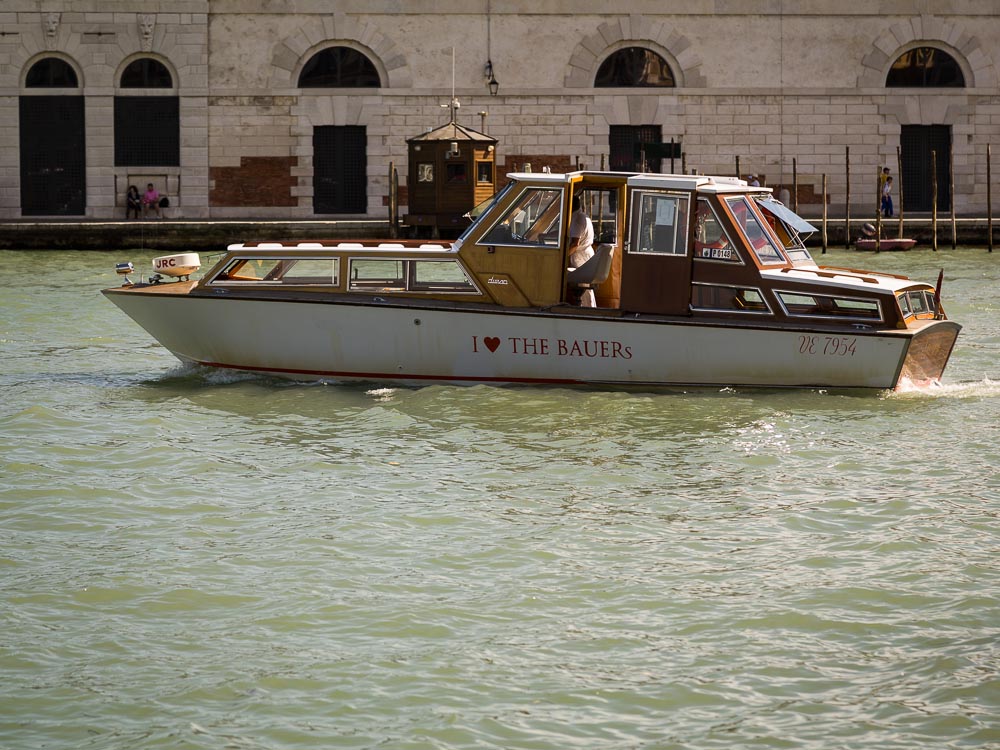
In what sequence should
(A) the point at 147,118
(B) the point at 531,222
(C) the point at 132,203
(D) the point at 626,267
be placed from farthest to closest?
(A) the point at 147,118
(C) the point at 132,203
(B) the point at 531,222
(D) the point at 626,267

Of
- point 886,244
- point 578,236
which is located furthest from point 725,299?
point 886,244

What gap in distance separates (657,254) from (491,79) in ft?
68.9

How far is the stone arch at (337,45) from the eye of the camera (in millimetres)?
32156

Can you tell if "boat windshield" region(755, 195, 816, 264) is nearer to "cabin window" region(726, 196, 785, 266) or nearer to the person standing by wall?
"cabin window" region(726, 196, 785, 266)

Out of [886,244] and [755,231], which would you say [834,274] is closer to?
[755,231]

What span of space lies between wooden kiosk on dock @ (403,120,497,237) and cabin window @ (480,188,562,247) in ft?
54.7

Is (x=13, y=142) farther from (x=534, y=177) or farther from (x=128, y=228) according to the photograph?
(x=534, y=177)

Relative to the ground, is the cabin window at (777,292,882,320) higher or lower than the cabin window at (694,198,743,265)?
lower

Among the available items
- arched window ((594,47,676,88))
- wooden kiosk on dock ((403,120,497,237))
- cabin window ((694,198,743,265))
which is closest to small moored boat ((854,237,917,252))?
arched window ((594,47,676,88))

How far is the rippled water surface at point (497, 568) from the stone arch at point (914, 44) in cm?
2167

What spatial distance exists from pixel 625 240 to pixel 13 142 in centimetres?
2336

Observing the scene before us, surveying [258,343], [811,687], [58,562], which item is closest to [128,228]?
[258,343]

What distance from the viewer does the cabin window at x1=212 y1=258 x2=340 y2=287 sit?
1237cm

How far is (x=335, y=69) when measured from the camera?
32.4 meters
